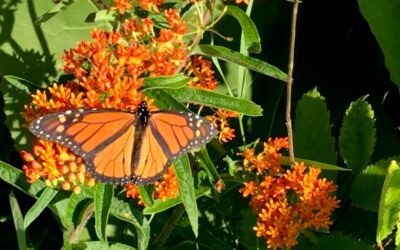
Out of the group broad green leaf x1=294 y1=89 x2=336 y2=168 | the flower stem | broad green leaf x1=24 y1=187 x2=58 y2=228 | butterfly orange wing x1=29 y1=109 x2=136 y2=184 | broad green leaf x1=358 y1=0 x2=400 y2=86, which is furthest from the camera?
broad green leaf x1=358 y1=0 x2=400 y2=86

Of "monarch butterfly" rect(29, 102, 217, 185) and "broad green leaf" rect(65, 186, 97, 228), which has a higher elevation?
"monarch butterfly" rect(29, 102, 217, 185)

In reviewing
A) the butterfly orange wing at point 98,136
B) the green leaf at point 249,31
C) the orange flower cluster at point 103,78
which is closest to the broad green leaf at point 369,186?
the green leaf at point 249,31

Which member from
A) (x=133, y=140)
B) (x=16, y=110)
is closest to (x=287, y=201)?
(x=133, y=140)

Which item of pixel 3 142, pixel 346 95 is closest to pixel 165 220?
pixel 3 142

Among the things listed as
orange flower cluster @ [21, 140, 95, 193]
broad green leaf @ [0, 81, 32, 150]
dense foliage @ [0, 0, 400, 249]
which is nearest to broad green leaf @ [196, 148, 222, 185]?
dense foliage @ [0, 0, 400, 249]

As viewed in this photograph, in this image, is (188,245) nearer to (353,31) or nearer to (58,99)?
(58,99)

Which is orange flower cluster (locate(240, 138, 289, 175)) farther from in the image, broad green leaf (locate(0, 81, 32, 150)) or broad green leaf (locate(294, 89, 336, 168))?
broad green leaf (locate(0, 81, 32, 150))
